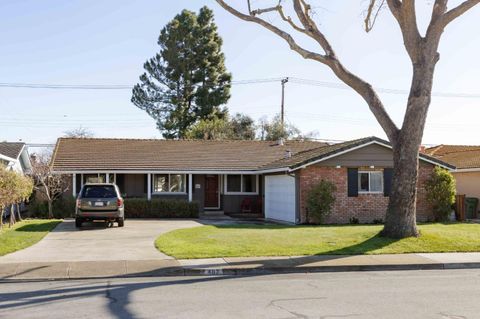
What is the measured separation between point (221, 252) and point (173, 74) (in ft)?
129

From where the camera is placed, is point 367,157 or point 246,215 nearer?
point 367,157

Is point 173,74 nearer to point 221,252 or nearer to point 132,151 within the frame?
point 132,151

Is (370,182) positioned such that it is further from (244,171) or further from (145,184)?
(145,184)

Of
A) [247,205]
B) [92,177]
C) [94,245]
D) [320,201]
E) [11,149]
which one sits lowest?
[94,245]

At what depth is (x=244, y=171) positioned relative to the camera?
1193 inches

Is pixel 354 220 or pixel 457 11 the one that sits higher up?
pixel 457 11

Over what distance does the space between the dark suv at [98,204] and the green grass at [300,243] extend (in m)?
3.28

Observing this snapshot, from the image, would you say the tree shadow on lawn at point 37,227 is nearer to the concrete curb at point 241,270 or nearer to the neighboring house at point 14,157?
the neighboring house at point 14,157

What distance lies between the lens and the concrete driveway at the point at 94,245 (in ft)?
45.8

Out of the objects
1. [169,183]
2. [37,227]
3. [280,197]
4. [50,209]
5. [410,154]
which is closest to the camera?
[410,154]

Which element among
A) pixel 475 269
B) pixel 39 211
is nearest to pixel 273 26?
pixel 475 269

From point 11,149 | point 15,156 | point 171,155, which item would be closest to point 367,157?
point 171,155

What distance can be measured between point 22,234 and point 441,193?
1750cm

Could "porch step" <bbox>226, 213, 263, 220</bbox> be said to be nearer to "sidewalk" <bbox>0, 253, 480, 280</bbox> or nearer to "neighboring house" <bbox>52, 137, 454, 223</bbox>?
"neighboring house" <bbox>52, 137, 454, 223</bbox>
